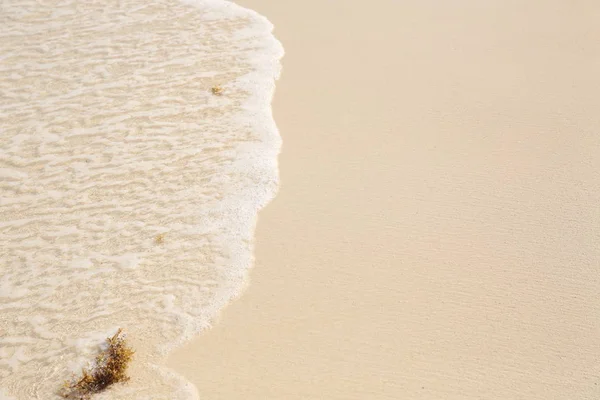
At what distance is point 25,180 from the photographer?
602cm

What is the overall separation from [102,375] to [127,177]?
2.47m

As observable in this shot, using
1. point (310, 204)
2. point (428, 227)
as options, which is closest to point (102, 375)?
point (310, 204)

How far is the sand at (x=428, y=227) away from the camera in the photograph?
4066 mm

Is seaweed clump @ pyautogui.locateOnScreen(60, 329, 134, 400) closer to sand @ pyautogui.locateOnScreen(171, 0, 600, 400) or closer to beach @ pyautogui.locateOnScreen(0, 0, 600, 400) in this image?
beach @ pyautogui.locateOnScreen(0, 0, 600, 400)

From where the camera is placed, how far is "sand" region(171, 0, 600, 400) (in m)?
4.07

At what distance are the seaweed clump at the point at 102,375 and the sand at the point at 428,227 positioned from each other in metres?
0.34

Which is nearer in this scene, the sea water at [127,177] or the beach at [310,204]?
the beach at [310,204]

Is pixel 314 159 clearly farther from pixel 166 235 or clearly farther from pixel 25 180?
pixel 25 180

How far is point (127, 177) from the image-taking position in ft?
19.7

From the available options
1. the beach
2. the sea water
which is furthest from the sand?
the sea water

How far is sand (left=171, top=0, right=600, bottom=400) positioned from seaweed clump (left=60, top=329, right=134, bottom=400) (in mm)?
336

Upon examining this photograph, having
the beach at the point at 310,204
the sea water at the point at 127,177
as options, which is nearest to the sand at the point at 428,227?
the beach at the point at 310,204

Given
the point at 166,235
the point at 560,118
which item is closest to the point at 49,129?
the point at 166,235

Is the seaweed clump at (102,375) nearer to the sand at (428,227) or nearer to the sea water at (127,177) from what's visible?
the sea water at (127,177)
